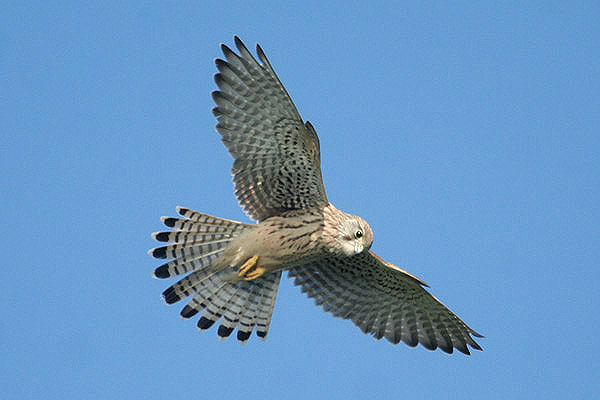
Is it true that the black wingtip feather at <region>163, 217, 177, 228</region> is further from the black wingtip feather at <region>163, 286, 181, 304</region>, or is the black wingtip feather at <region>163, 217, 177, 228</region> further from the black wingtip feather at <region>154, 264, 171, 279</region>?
the black wingtip feather at <region>163, 286, 181, 304</region>

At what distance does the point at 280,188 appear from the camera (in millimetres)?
9469

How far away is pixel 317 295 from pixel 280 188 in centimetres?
188

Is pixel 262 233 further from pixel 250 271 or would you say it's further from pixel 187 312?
pixel 187 312

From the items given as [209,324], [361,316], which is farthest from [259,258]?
[361,316]

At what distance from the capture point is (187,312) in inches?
388

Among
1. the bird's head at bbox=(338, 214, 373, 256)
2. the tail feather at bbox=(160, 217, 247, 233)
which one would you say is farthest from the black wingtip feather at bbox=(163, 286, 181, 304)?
the bird's head at bbox=(338, 214, 373, 256)

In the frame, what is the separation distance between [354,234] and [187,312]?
2320 mm

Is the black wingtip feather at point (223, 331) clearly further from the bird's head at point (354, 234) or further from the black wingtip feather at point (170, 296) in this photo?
the bird's head at point (354, 234)

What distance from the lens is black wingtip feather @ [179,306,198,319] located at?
9.83m

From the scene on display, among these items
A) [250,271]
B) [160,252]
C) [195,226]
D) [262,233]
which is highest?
[262,233]

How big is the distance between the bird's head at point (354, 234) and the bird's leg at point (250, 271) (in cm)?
104

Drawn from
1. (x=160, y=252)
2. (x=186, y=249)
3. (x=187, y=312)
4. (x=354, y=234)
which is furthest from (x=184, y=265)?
(x=354, y=234)

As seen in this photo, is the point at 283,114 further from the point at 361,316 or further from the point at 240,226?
the point at 361,316

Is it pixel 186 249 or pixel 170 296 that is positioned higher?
pixel 186 249
